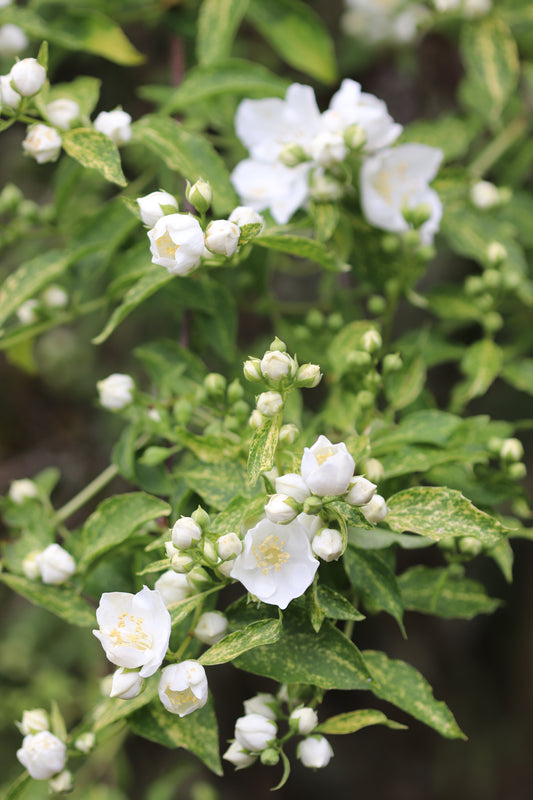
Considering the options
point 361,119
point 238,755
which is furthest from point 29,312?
point 238,755

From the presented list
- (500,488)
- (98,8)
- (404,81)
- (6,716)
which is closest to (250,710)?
(500,488)

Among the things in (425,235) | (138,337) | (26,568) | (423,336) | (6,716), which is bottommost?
(6,716)

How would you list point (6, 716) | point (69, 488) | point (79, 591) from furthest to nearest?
point (69, 488) → point (6, 716) → point (79, 591)

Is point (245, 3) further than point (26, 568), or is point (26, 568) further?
point (245, 3)

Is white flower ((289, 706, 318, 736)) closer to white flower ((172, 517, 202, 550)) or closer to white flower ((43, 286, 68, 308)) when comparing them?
white flower ((172, 517, 202, 550))

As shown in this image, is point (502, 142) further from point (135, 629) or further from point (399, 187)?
point (135, 629)

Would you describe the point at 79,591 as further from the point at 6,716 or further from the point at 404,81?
the point at 404,81

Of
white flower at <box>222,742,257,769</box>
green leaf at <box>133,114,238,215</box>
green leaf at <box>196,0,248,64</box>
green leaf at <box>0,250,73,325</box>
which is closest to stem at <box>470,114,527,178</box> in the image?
green leaf at <box>196,0,248,64</box>
